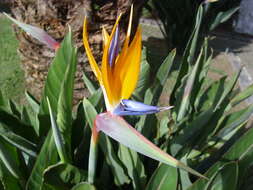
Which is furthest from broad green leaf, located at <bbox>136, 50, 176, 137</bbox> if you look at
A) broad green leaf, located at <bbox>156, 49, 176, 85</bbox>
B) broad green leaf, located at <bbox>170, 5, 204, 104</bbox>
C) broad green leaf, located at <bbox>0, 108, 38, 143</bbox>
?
broad green leaf, located at <bbox>0, 108, 38, 143</bbox>

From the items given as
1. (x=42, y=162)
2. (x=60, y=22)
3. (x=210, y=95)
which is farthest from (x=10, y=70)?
(x=42, y=162)

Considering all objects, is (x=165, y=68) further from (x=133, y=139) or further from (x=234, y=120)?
(x=133, y=139)

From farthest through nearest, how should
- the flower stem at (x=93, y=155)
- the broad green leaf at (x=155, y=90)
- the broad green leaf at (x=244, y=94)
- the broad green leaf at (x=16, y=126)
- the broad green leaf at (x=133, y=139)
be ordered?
the broad green leaf at (x=244, y=94) → the broad green leaf at (x=155, y=90) → the broad green leaf at (x=16, y=126) → the flower stem at (x=93, y=155) → the broad green leaf at (x=133, y=139)

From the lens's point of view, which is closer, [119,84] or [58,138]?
[119,84]

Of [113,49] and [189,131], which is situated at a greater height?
[113,49]

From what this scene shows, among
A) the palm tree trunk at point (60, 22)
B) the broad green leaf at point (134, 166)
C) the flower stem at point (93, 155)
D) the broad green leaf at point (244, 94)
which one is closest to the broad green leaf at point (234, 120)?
the broad green leaf at point (244, 94)

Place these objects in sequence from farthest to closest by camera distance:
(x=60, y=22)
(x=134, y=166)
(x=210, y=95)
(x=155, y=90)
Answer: (x=60, y=22), (x=210, y=95), (x=155, y=90), (x=134, y=166)

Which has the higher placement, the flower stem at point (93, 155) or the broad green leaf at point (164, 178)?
the flower stem at point (93, 155)

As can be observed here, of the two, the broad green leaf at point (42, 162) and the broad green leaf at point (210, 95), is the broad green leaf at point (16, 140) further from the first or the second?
the broad green leaf at point (210, 95)
